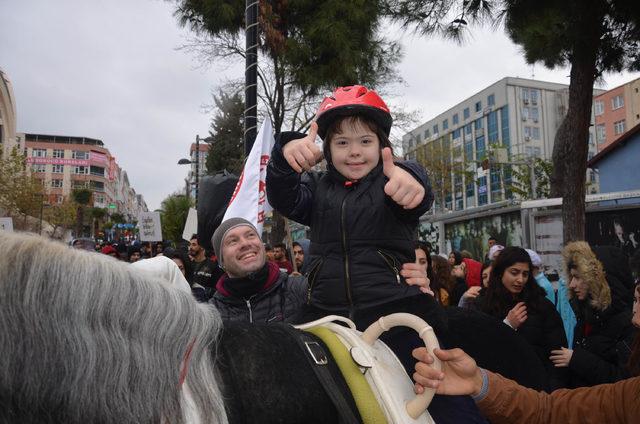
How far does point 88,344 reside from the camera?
888 mm

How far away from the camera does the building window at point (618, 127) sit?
5321 centimetres

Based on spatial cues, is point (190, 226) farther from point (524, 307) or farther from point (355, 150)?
point (355, 150)

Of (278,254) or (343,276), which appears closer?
(343,276)

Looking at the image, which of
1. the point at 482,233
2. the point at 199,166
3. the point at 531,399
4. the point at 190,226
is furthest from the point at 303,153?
the point at 199,166

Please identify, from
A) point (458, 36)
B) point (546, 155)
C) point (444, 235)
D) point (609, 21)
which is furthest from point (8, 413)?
point (546, 155)

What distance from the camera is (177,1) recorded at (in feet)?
37.0

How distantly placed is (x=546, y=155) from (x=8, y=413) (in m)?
65.1

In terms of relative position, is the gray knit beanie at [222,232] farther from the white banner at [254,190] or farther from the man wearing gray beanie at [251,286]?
the white banner at [254,190]

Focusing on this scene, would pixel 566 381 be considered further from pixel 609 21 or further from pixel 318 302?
pixel 609 21

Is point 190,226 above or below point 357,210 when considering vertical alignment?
above

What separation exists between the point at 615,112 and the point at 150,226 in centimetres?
5643

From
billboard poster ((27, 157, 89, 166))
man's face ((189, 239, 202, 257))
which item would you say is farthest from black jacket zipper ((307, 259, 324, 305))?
billboard poster ((27, 157, 89, 166))

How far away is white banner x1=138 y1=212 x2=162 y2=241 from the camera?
1100cm

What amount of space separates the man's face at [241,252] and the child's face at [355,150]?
3.20 ft
